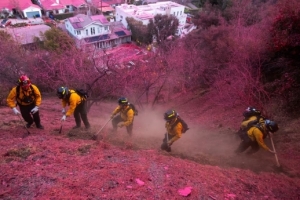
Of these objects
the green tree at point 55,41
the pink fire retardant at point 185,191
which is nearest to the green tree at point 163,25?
the green tree at point 55,41

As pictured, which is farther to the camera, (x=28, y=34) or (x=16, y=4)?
(x=16, y=4)

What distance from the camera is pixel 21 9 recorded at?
3875 centimetres

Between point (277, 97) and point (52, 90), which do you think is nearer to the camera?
point (277, 97)

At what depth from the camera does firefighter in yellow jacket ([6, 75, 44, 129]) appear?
22.7 ft

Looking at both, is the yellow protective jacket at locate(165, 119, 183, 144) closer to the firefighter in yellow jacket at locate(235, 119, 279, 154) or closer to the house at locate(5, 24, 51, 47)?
the firefighter in yellow jacket at locate(235, 119, 279, 154)

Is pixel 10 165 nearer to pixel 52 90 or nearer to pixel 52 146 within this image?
pixel 52 146

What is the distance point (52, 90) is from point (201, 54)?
11.0m

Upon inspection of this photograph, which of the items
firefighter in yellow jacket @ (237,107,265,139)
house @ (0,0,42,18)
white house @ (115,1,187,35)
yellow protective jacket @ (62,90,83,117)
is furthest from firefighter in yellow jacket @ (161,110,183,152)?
house @ (0,0,42,18)

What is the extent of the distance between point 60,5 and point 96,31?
14032mm

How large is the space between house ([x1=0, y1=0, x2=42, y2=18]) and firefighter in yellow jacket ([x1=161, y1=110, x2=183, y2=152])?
40021 mm

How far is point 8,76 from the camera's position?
15.7 meters

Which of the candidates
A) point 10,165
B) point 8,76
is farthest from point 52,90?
point 10,165

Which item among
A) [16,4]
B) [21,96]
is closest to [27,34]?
[16,4]

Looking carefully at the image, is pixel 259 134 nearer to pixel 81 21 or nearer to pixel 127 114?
pixel 127 114
